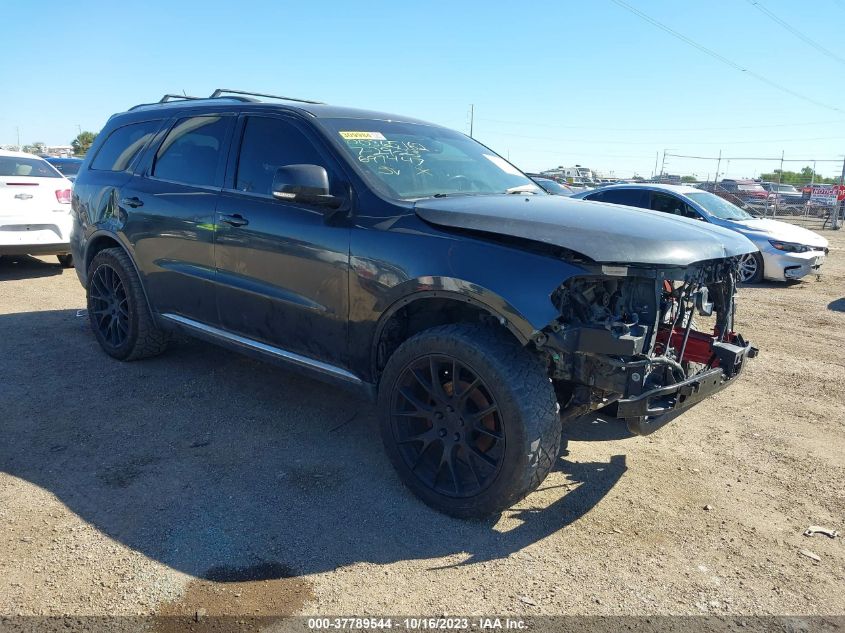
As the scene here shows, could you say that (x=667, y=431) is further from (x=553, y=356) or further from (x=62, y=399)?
(x=62, y=399)

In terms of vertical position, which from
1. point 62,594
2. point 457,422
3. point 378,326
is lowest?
point 62,594

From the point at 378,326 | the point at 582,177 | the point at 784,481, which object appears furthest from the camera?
the point at 582,177

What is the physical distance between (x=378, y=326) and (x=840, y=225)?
24205 millimetres

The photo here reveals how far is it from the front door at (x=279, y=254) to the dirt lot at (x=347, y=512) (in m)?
0.70

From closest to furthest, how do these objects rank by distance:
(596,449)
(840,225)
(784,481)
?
1. (784,481)
2. (596,449)
3. (840,225)

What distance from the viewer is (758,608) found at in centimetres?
265

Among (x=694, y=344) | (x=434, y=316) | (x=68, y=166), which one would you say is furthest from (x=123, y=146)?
(x=68, y=166)

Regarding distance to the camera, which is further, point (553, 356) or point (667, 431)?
point (667, 431)

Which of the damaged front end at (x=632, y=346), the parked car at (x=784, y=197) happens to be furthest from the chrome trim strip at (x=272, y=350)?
the parked car at (x=784, y=197)

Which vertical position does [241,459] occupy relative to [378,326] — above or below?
below

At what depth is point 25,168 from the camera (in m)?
8.94

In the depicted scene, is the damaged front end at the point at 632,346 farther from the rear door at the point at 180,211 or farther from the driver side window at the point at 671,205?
the driver side window at the point at 671,205

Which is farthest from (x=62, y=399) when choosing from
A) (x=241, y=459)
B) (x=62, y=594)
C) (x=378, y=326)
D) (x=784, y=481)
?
(x=784, y=481)

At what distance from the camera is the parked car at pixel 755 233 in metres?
9.95
